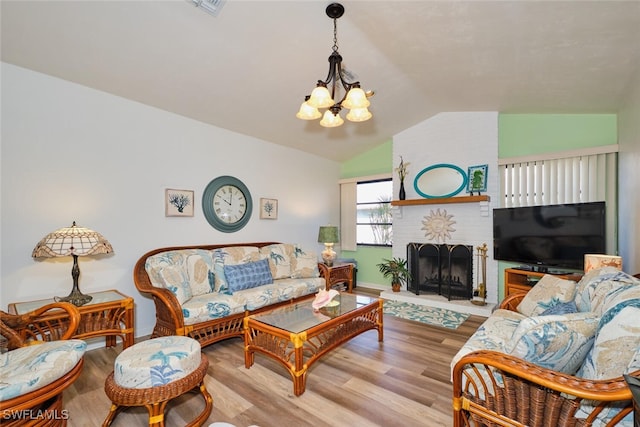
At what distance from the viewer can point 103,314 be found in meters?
2.49

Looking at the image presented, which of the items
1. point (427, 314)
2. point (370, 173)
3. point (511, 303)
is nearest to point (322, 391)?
point (511, 303)

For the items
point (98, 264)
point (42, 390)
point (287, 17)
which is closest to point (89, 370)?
point (98, 264)

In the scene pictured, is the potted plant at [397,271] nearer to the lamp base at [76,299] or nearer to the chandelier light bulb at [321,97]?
the chandelier light bulb at [321,97]

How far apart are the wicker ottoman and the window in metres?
4.17

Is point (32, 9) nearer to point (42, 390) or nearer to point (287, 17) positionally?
point (287, 17)

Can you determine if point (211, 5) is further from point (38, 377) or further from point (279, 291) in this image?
point (279, 291)

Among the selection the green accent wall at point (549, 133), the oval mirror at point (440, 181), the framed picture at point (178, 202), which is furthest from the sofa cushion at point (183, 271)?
the green accent wall at point (549, 133)

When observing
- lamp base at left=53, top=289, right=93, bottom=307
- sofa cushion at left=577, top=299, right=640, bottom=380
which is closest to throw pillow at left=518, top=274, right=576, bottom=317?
sofa cushion at left=577, top=299, right=640, bottom=380

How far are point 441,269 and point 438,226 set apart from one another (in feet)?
2.28

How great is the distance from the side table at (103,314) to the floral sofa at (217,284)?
225 mm

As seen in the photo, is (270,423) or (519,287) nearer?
(270,423)

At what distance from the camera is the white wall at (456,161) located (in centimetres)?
425

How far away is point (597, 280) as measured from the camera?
1870 mm

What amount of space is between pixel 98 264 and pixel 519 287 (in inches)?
187
